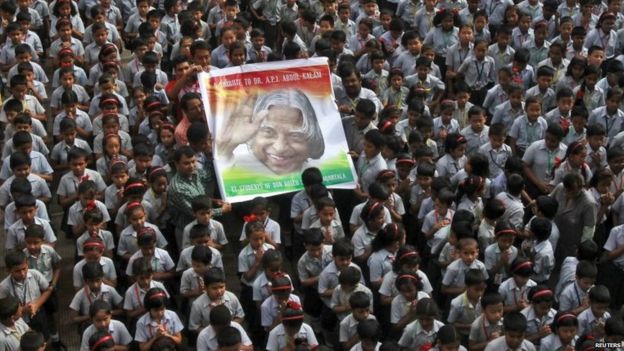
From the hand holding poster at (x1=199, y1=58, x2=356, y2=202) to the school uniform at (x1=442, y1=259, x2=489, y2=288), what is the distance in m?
1.59

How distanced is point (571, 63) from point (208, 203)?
14.0 feet

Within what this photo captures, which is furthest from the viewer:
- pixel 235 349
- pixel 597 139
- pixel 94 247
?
pixel 597 139

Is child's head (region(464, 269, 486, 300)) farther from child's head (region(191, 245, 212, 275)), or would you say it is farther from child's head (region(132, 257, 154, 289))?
child's head (region(132, 257, 154, 289))

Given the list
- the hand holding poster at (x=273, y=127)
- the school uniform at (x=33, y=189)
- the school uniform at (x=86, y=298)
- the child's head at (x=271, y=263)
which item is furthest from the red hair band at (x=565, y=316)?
the school uniform at (x=33, y=189)

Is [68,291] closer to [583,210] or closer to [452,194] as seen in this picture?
[452,194]

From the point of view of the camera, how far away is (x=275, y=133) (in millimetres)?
10594

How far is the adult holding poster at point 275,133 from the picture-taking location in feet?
34.2

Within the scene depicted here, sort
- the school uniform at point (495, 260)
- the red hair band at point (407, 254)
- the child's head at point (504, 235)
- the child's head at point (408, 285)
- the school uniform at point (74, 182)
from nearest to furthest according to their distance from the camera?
the child's head at point (408, 285) → the red hair band at point (407, 254) → the child's head at point (504, 235) → the school uniform at point (495, 260) → the school uniform at point (74, 182)

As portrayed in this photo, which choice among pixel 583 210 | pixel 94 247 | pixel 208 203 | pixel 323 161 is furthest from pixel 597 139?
pixel 94 247

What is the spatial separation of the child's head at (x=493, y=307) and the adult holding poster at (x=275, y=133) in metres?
2.50

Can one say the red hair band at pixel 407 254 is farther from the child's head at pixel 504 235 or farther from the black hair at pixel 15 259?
the black hair at pixel 15 259

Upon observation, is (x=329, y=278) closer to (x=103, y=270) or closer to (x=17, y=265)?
(x=103, y=270)

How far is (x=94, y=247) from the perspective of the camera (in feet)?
29.6

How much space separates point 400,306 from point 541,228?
1.26m
